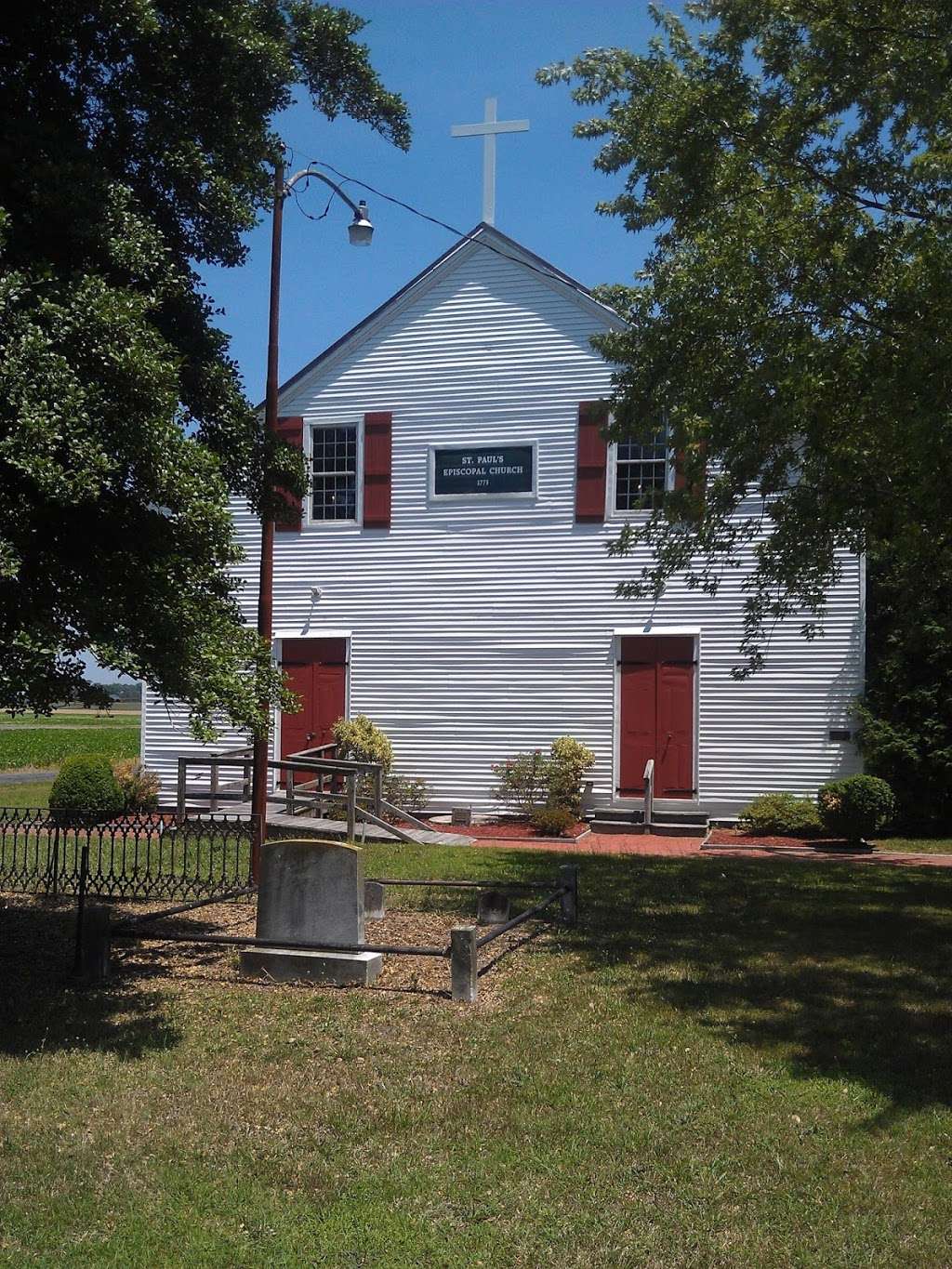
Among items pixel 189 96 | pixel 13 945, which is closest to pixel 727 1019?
pixel 13 945

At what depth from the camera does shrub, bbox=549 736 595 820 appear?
18484 millimetres

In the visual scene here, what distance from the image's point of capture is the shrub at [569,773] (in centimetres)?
1848

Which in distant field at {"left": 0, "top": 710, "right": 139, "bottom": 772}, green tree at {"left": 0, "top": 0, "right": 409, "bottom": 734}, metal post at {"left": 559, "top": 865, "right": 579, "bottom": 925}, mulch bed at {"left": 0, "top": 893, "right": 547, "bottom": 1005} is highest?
green tree at {"left": 0, "top": 0, "right": 409, "bottom": 734}

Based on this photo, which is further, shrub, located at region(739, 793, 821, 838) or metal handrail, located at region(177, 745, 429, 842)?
shrub, located at region(739, 793, 821, 838)

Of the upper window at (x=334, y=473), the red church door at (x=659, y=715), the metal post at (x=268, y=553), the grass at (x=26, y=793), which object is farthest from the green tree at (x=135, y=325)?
the grass at (x=26, y=793)

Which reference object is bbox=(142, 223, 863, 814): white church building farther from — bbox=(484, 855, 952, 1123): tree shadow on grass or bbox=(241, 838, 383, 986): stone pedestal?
bbox=(241, 838, 383, 986): stone pedestal

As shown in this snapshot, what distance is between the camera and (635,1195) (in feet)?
16.5

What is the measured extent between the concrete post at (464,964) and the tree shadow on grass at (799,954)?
1113 mm

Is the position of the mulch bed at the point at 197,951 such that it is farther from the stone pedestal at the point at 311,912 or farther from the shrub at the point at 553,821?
the shrub at the point at 553,821

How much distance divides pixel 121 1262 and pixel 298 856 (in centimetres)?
455

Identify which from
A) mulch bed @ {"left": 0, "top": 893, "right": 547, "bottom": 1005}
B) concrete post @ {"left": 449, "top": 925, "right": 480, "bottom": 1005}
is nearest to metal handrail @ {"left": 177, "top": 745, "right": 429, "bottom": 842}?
mulch bed @ {"left": 0, "top": 893, "right": 547, "bottom": 1005}

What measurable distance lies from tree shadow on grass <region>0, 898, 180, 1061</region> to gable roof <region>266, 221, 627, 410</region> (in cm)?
1188

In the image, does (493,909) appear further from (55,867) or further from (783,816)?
(783,816)

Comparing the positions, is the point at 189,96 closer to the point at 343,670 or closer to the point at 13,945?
the point at 13,945
